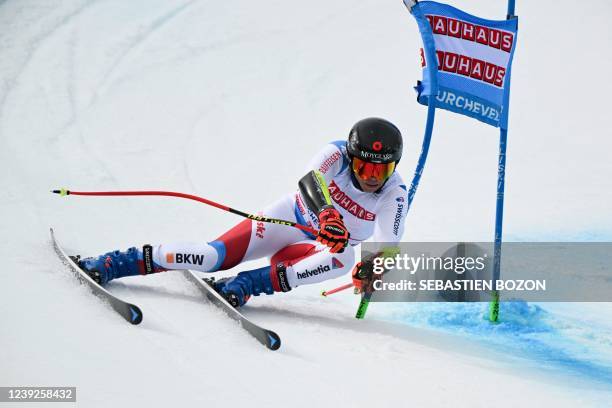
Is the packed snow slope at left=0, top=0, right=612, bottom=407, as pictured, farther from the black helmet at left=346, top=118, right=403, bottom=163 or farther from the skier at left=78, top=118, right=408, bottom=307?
the black helmet at left=346, top=118, right=403, bottom=163

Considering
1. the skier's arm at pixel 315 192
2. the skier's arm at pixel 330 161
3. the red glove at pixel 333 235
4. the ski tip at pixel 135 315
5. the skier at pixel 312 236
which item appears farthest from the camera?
the skier's arm at pixel 330 161

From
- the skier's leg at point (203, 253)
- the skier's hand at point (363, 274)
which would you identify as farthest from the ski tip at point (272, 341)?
the skier's leg at point (203, 253)

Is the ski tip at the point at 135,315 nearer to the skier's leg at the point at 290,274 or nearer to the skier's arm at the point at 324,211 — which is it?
the skier's leg at the point at 290,274

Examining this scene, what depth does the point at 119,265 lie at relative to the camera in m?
4.62

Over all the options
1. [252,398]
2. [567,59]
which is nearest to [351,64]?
[567,59]

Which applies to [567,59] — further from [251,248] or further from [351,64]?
[251,248]

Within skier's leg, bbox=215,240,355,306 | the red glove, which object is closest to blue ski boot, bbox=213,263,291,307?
skier's leg, bbox=215,240,355,306

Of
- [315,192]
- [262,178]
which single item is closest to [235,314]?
[315,192]

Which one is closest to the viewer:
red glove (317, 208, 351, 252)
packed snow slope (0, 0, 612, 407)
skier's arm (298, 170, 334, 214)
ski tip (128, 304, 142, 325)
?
packed snow slope (0, 0, 612, 407)

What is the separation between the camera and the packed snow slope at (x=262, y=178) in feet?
12.0

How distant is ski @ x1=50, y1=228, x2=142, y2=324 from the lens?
392cm

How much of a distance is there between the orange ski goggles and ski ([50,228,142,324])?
60.4 inches

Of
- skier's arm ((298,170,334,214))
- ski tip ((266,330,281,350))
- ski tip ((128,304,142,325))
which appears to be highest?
skier's arm ((298,170,334,214))

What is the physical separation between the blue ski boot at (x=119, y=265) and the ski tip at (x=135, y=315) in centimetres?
68
